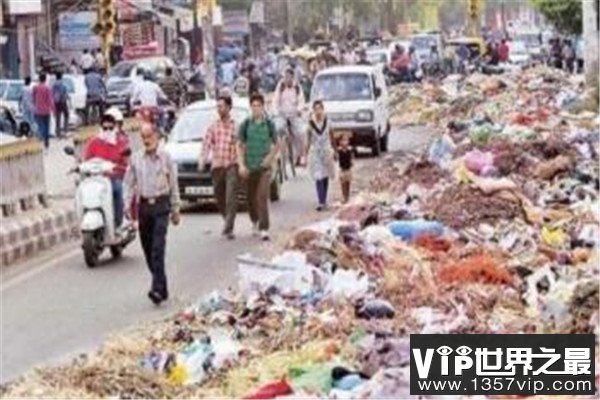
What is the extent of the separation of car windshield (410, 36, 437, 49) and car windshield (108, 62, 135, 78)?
21886mm

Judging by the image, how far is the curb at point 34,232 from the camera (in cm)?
1775

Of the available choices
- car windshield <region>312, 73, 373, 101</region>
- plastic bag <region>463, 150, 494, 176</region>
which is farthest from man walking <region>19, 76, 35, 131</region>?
plastic bag <region>463, 150, 494, 176</region>

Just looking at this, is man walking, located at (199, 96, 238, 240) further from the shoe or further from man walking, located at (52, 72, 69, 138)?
man walking, located at (52, 72, 69, 138)

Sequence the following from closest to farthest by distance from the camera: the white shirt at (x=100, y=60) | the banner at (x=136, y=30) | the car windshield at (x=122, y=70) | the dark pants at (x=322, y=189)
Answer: the dark pants at (x=322, y=189), the car windshield at (x=122, y=70), the white shirt at (x=100, y=60), the banner at (x=136, y=30)

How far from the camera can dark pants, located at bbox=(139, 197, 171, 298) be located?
572 inches

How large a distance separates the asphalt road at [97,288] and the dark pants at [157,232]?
0.70 ft

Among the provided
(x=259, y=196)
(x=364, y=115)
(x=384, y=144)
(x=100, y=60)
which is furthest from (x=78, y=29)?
(x=259, y=196)

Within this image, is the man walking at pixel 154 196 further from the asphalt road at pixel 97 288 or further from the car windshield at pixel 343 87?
the car windshield at pixel 343 87

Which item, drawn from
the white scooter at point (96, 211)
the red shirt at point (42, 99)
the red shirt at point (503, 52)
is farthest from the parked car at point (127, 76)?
the white scooter at point (96, 211)

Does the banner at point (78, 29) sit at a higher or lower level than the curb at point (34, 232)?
higher

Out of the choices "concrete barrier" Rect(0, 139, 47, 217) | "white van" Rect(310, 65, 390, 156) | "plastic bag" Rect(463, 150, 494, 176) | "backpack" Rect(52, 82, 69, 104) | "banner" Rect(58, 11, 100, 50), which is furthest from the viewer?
"banner" Rect(58, 11, 100, 50)

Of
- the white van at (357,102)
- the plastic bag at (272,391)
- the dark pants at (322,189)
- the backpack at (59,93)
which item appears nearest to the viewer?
Answer: the plastic bag at (272,391)

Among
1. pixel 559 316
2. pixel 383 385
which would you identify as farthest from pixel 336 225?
pixel 383 385

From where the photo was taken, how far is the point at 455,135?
2778cm
